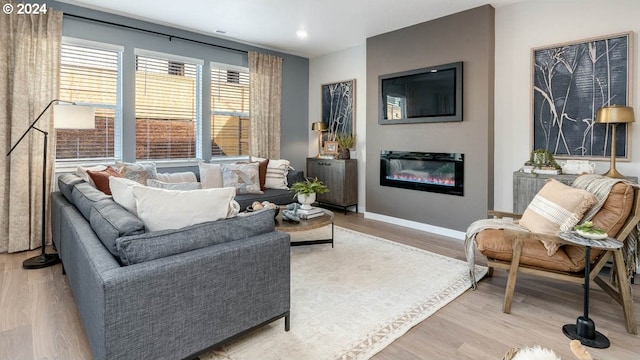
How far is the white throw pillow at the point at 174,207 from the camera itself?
1843 mm

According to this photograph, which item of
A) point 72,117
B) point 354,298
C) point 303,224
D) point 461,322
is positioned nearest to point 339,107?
point 303,224

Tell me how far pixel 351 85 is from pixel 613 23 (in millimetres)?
3332

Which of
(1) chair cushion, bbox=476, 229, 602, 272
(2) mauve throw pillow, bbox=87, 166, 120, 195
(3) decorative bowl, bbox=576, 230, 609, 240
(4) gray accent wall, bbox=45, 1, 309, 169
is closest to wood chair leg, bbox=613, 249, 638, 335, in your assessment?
(1) chair cushion, bbox=476, 229, 602, 272

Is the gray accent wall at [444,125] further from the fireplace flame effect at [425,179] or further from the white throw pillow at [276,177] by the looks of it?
the white throw pillow at [276,177]

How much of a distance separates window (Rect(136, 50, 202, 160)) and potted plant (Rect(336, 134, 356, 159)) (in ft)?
7.30

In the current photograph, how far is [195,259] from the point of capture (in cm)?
166

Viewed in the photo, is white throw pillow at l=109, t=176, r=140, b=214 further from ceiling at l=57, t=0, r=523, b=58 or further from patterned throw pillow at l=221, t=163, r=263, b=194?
ceiling at l=57, t=0, r=523, b=58

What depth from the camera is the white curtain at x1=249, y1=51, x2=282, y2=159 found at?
18.5 feet

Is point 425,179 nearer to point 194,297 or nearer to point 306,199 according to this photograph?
point 306,199

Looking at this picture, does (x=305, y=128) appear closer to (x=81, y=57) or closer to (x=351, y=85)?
(x=351, y=85)

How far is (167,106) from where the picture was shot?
484 cm

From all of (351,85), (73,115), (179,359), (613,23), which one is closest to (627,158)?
(613,23)

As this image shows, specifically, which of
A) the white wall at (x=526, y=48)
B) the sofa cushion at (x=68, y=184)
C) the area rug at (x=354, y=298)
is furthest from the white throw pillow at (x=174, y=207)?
the white wall at (x=526, y=48)

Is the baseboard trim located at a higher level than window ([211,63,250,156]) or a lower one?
lower
